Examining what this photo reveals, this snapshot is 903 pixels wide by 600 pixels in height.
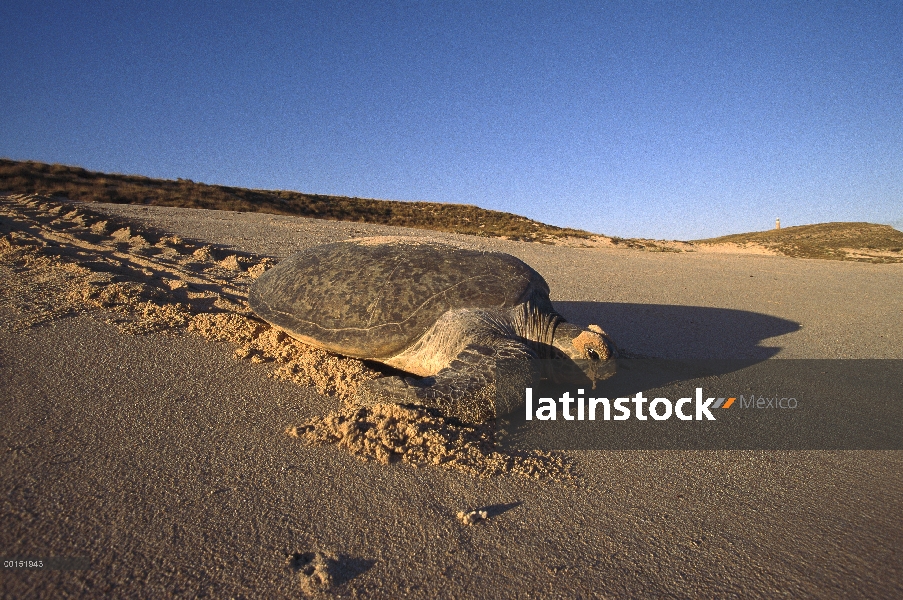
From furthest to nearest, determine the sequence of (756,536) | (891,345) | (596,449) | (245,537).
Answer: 1. (891,345)
2. (596,449)
3. (756,536)
4. (245,537)

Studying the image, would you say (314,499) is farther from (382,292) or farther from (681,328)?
(681,328)

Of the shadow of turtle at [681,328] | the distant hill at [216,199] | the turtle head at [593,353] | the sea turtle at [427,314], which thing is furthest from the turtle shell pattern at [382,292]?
the distant hill at [216,199]

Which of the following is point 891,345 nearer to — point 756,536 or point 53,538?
point 756,536

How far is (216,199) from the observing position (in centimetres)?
1841

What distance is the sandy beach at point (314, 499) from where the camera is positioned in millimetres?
1420

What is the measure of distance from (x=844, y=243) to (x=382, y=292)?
21.2 m

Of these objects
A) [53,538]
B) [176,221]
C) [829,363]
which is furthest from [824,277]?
[176,221]

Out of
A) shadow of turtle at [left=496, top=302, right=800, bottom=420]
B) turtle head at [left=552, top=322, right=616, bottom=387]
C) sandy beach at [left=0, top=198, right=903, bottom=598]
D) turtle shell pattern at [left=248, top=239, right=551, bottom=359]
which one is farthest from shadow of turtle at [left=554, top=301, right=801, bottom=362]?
sandy beach at [left=0, top=198, right=903, bottom=598]

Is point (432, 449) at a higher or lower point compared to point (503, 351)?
lower

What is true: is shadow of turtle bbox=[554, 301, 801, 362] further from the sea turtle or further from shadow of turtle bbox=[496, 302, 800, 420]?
the sea turtle

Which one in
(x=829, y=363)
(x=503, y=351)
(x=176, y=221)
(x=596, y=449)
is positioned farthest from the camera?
(x=176, y=221)

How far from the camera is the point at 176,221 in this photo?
31.6 ft

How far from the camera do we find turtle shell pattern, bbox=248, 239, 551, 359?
3.19 m

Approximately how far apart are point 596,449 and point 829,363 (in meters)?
3.15
